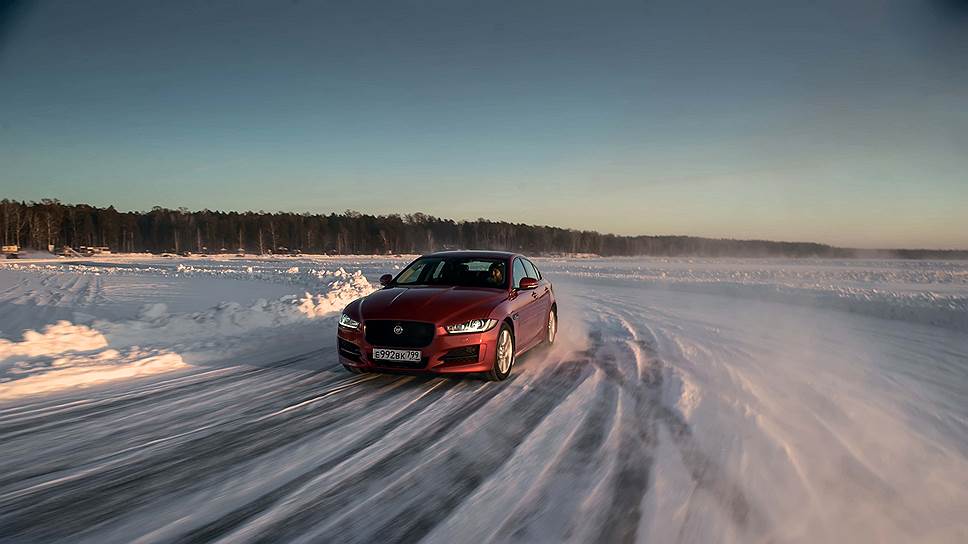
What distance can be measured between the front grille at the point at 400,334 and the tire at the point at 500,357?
2.84ft

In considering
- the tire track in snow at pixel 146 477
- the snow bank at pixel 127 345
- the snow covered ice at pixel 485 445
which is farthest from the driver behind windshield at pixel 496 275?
the snow bank at pixel 127 345

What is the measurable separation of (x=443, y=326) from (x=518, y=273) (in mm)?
2459

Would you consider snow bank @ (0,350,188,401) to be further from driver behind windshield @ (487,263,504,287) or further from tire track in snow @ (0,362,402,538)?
driver behind windshield @ (487,263,504,287)

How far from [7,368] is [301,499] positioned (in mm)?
5912

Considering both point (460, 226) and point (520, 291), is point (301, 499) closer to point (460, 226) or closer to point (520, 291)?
point (520, 291)

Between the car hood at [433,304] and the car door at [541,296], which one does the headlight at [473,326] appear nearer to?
the car hood at [433,304]

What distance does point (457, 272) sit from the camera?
26.9 feet

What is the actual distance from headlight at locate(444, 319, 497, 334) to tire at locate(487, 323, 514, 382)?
0.19 metres

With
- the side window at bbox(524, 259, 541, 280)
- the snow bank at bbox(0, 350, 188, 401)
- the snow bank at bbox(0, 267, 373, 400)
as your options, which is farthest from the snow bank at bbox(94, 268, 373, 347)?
the side window at bbox(524, 259, 541, 280)

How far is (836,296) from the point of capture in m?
18.3

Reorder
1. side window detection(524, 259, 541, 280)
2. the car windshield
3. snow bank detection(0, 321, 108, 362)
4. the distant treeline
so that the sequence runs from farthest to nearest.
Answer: the distant treeline < side window detection(524, 259, 541, 280) < the car windshield < snow bank detection(0, 321, 108, 362)

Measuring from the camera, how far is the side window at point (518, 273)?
803cm

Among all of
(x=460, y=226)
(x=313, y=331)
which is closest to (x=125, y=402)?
(x=313, y=331)

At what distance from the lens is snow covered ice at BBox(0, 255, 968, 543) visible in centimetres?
315
